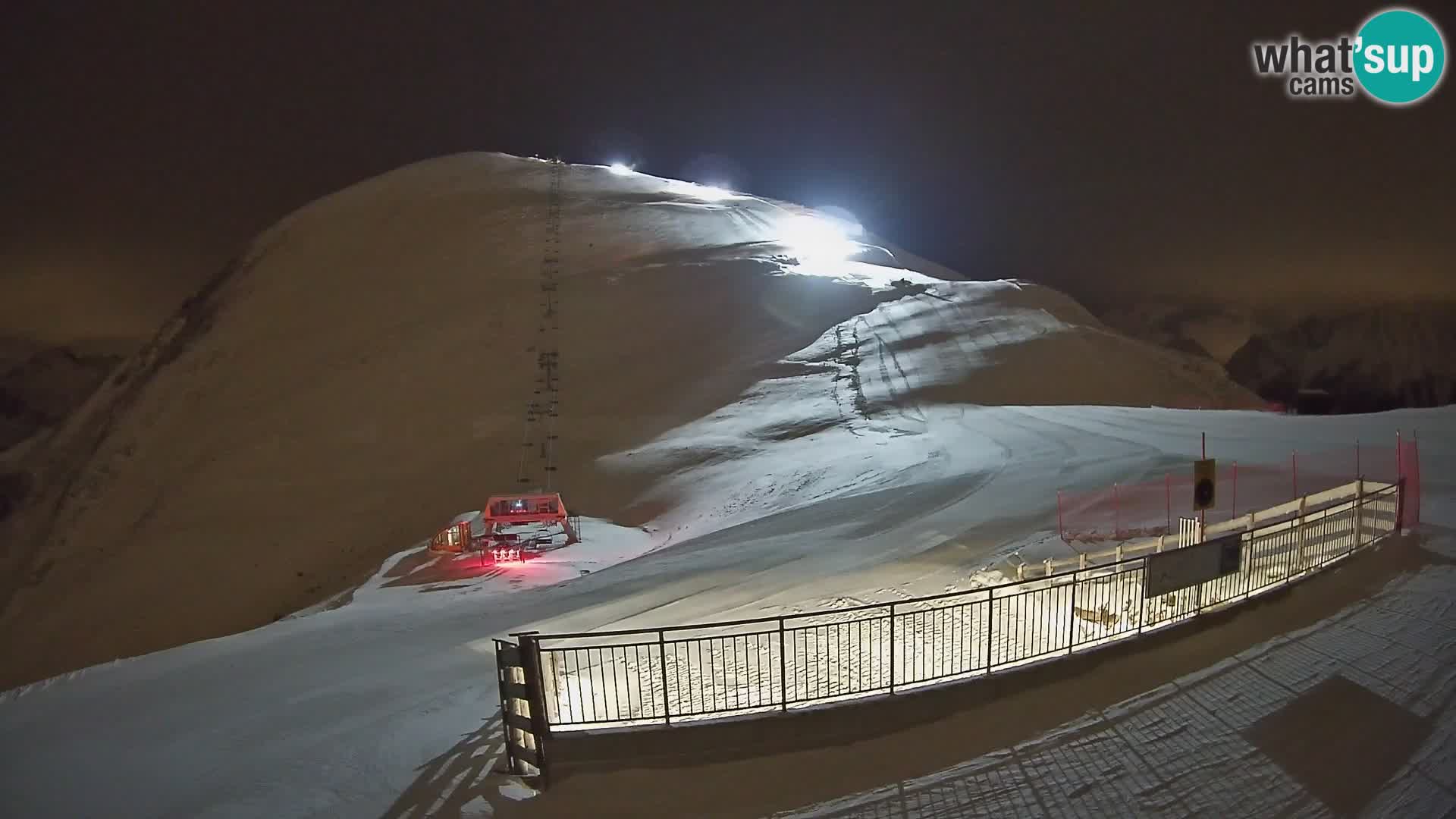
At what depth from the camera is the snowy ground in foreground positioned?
547 cm

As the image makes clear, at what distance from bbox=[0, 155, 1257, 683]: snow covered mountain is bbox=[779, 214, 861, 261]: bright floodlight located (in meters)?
0.57

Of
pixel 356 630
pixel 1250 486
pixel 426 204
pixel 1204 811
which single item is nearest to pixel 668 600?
pixel 356 630

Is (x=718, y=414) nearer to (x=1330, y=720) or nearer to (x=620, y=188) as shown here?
(x=1330, y=720)

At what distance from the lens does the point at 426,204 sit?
44.0 m

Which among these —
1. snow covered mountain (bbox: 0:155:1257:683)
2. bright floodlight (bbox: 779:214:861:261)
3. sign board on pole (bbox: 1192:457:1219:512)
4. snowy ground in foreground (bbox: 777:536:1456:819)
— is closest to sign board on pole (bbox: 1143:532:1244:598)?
sign board on pole (bbox: 1192:457:1219:512)

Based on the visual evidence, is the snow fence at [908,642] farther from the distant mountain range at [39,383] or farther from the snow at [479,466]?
the distant mountain range at [39,383]

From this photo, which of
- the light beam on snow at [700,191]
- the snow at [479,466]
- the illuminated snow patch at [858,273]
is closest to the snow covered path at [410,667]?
the snow at [479,466]

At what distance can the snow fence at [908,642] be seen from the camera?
7074 mm

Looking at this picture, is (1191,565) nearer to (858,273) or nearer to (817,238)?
(858,273)

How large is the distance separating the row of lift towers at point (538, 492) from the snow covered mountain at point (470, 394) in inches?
20.6

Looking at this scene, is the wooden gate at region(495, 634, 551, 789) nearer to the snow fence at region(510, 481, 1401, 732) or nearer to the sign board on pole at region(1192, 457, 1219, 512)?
the snow fence at region(510, 481, 1401, 732)

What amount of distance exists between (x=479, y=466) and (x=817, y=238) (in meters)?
26.7

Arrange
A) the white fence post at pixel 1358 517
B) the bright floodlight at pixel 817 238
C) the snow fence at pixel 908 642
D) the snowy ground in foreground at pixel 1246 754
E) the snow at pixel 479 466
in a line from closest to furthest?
the snowy ground in foreground at pixel 1246 754
the snow fence at pixel 908 642
the snow at pixel 479 466
the white fence post at pixel 1358 517
the bright floodlight at pixel 817 238

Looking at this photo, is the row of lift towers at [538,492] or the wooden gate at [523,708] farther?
the row of lift towers at [538,492]
